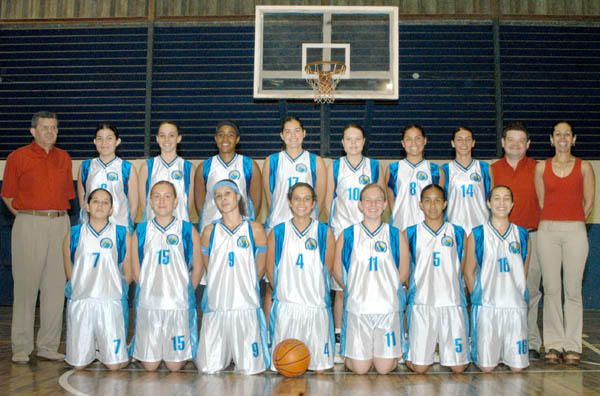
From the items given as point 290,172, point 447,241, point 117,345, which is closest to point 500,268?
point 447,241

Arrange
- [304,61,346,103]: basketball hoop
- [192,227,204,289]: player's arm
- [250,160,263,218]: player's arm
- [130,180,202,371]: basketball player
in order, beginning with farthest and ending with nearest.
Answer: [304,61,346,103]: basketball hoop
[250,160,263,218]: player's arm
[192,227,204,289]: player's arm
[130,180,202,371]: basketball player

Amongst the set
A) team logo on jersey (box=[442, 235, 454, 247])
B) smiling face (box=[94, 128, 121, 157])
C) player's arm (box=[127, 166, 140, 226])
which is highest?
smiling face (box=[94, 128, 121, 157])

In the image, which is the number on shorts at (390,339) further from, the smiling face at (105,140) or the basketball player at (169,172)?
the smiling face at (105,140)

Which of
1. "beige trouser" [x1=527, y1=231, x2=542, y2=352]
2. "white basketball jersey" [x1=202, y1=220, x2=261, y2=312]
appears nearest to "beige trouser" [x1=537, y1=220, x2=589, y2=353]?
"beige trouser" [x1=527, y1=231, x2=542, y2=352]

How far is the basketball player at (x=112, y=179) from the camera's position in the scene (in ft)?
16.3

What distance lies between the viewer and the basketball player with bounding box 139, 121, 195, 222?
16.6 feet

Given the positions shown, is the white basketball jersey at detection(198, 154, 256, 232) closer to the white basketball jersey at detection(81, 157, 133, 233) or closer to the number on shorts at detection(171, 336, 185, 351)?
the white basketball jersey at detection(81, 157, 133, 233)

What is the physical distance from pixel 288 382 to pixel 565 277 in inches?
101

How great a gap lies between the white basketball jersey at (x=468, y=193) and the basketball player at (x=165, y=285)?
2.32m

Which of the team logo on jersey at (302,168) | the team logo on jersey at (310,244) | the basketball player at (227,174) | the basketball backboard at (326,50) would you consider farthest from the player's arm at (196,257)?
the basketball backboard at (326,50)

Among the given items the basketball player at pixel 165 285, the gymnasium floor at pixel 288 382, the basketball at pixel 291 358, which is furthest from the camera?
the basketball player at pixel 165 285

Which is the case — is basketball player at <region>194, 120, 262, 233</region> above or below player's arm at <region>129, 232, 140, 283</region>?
above

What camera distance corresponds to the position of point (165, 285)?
4176 mm

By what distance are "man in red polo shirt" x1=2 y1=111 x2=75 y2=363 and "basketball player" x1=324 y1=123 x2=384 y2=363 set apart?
7.71ft
